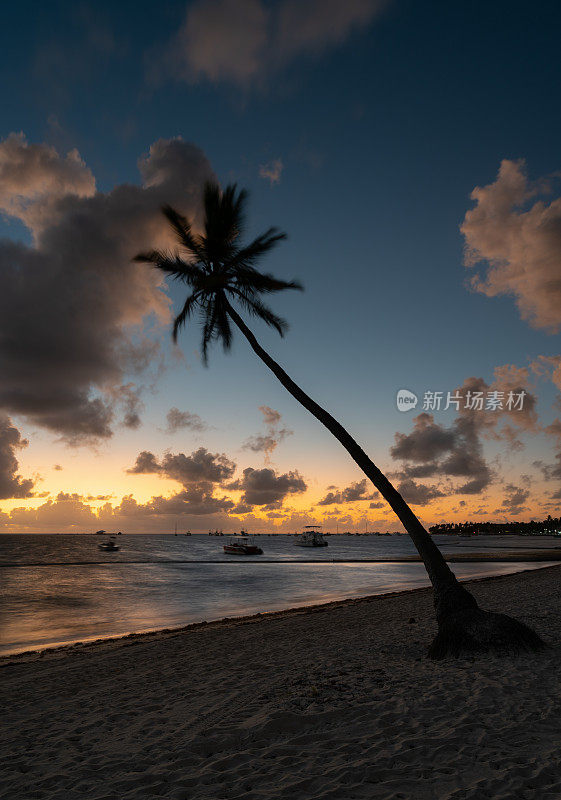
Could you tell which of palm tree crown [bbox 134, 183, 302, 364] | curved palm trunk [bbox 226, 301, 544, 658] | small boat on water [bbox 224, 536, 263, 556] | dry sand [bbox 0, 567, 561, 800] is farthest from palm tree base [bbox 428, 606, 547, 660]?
small boat on water [bbox 224, 536, 263, 556]

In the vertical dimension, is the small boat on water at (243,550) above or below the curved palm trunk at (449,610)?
below

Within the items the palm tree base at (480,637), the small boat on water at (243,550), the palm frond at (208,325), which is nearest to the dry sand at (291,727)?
the palm tree base at (480,637)

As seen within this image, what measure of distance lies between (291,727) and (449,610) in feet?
16.3

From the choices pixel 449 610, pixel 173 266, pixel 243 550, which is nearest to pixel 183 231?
pixel 173 266

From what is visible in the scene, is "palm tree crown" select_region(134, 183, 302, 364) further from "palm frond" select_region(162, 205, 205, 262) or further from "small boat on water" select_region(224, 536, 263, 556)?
"small boat on water" select_region(224, 536, 263, 556)

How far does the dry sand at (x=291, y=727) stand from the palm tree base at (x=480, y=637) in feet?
1.16

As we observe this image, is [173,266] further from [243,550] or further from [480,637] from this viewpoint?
[243,550]

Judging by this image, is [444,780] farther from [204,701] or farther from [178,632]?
[178,632]

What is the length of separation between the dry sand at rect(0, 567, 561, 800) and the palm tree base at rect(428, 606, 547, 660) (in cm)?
35

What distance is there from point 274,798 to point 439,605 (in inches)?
256

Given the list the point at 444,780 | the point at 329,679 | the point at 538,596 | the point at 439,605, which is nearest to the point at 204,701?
the point at 329,679

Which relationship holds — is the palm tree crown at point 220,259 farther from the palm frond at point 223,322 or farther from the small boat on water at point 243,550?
the small boat on water at point 243,550

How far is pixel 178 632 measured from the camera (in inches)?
627

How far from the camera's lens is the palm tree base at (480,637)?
28.2 ft
